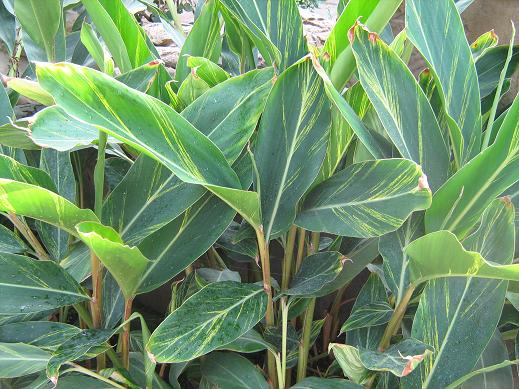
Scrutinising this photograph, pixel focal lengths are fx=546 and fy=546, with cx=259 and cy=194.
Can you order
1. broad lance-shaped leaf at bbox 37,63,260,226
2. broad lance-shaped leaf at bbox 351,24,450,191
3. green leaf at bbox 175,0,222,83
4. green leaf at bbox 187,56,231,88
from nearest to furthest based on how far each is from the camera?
1. broad lance-shaped leaf at bbox 37,63,260,226
2. broad lance-shaped leaf at bbox 351,24,450,191
3. green leaf at bbox 187,56,231,88
4. green leaf at bbox 175,0,222,83

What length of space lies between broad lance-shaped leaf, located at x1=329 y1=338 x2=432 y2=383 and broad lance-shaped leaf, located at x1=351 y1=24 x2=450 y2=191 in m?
0.18

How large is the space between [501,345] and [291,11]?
1.65 feet

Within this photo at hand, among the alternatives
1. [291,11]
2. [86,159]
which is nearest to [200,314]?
[291,11]

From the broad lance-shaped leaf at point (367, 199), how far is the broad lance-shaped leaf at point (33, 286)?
297 millimetres

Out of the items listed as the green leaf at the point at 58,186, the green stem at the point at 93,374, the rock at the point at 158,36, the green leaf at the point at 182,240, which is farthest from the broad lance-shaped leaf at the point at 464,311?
the rock at the point at 158,36

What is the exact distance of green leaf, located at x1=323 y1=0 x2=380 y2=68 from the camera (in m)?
0.61

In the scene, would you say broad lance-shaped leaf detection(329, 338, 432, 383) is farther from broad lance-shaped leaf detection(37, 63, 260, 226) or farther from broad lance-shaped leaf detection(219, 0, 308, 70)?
broad lance-shaped leaf detection(219, 0, 308, 70)

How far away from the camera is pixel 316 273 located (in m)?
0.68

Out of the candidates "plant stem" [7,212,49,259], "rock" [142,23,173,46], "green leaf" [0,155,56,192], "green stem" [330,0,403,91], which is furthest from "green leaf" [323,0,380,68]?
"rock" [142,23,173,46]

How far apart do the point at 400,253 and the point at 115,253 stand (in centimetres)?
32

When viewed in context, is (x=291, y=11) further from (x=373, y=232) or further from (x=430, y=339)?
(x=430, y=339)

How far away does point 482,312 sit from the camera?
2.03 ft

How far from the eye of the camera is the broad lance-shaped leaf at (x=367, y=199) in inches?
20.6

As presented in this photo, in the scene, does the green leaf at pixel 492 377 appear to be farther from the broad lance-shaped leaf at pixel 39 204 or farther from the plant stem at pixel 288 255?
the broad lance-shaped leaf at pixel 39 204
